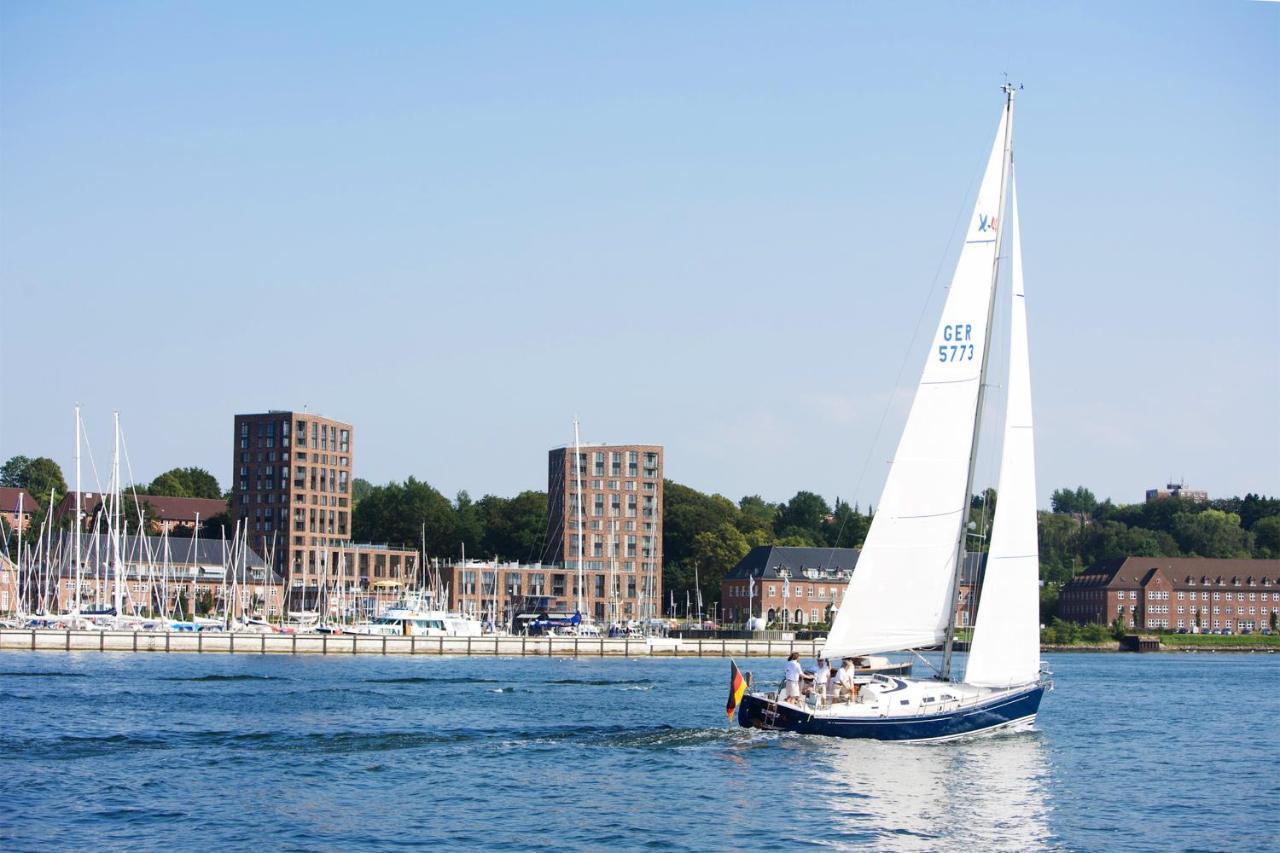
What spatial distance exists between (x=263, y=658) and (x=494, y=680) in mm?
21321

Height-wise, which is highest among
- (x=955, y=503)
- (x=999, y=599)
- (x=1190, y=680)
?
(x=955, y=503)

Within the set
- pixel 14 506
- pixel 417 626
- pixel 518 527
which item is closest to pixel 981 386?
pixel 417 626

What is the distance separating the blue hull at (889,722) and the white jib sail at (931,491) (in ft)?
6.34

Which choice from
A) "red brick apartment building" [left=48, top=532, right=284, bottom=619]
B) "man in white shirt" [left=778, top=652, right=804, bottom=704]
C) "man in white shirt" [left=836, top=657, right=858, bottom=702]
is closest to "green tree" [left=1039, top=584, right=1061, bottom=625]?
"red brick apartment building" [left=48, top=532, right=284, bottom=619]

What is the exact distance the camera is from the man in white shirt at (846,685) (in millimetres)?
39438

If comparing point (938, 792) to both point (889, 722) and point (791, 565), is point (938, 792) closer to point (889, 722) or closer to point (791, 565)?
point (889, 722)

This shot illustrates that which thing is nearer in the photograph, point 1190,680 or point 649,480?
point 1190,680

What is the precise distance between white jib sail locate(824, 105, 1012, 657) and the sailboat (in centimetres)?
3

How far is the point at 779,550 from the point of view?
524ft

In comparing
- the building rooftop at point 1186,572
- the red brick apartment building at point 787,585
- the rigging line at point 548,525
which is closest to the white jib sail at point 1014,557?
the red brick apartment building at point 787,585

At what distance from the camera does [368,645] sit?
10075cm

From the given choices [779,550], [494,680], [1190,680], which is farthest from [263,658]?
[779,550]

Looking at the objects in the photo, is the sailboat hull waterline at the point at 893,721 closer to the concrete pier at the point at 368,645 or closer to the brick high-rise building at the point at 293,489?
the concrete pier at the point at 368,645

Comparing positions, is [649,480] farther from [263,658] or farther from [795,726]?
[795,726]
